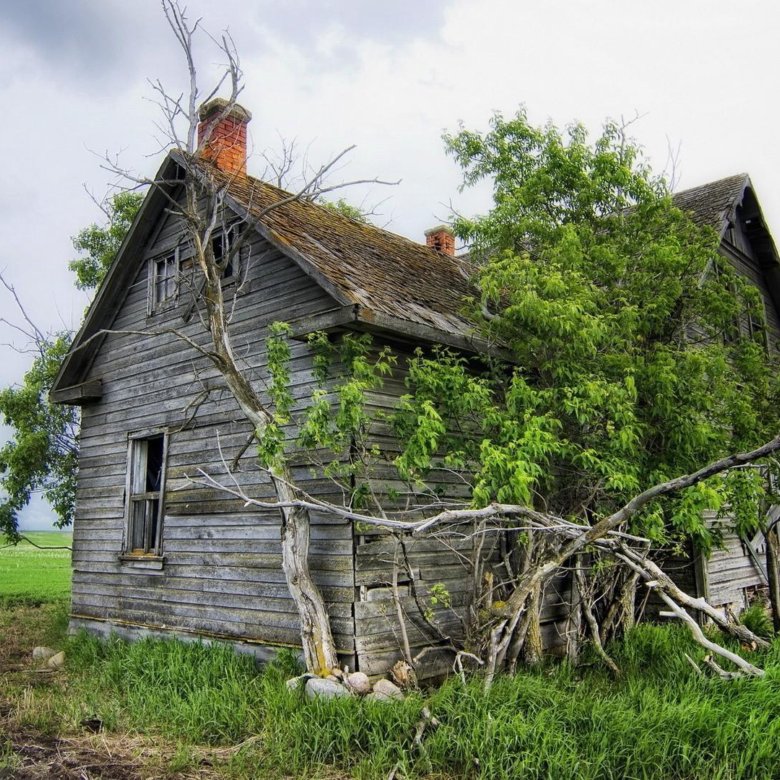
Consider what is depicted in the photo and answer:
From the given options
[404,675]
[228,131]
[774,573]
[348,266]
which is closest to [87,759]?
[404,675]

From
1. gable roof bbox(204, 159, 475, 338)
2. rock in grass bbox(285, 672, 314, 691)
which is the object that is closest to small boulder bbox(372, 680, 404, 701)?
rock in grass bbox(285, 672, 314, 691)

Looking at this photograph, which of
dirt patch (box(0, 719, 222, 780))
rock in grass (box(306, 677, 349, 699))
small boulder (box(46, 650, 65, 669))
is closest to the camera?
dirt patch (box(0, 719, 222, 780))

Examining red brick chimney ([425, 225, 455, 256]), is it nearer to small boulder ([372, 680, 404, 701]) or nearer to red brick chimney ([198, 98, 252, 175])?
red brick chimney ([198, 98, 252, 175])

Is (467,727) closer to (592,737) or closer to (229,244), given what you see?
(592,737)

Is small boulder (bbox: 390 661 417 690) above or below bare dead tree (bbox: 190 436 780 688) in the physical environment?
below

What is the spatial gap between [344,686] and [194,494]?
12.8 feet

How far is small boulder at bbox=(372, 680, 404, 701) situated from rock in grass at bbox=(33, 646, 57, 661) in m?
5.95

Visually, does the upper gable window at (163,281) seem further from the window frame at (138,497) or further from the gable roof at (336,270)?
the window frame at (138,497)

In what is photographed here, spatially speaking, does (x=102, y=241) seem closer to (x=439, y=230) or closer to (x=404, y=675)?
(x=439, y=230)

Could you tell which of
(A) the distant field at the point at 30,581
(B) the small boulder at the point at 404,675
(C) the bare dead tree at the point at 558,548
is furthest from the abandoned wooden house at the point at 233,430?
(A) the distant field at the point at 30,581

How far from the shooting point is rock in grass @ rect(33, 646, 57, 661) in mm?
10359

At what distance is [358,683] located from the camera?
686 centimetres

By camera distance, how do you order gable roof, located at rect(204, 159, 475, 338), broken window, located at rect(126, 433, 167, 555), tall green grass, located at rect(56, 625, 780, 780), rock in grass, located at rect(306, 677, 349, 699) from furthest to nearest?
broken window, located at rect(126, 433, 167, 555)
gable roof, located at rect(204, 159, 475, 338)
rock in grass, located at rect(306, 677, 349, 699)
tall green grass, located at rect(56, 625, 780, 780)

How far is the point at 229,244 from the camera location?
9.95 meters
